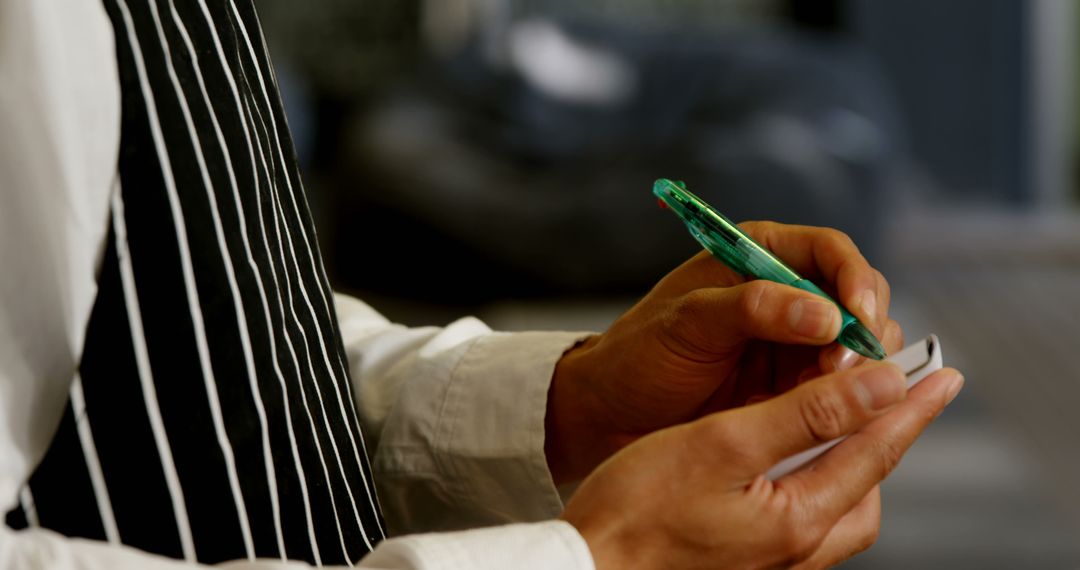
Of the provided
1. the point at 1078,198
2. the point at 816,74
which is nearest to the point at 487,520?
the point at 816,74

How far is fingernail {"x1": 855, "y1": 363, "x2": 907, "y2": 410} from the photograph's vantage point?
481 millimetres

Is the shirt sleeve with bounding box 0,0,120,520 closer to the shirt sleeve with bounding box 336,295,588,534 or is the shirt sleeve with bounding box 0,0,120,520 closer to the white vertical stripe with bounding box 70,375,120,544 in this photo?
the white vertical stripe with bounding box 70,375,120,544

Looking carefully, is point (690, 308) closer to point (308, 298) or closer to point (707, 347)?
point (707, 347)

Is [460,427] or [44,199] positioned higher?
[44,199]

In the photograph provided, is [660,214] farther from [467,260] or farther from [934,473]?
[934,473]

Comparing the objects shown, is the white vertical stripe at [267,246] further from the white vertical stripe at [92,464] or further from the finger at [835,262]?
the finger at [835,262]

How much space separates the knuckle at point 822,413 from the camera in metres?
0.47

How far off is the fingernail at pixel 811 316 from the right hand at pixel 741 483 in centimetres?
4

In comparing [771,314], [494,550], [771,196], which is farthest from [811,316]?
[771,196]

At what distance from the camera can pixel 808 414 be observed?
1.55 feet

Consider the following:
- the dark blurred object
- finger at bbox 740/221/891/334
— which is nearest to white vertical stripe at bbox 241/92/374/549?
finger at bbox 740/221/891/334

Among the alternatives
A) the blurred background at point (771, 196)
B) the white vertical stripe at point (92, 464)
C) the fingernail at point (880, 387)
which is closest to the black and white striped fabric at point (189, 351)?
the white vertical stripe at point (92, 464)

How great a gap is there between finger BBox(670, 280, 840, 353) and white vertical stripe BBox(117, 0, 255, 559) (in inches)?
8.3

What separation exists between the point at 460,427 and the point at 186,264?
0.23m
